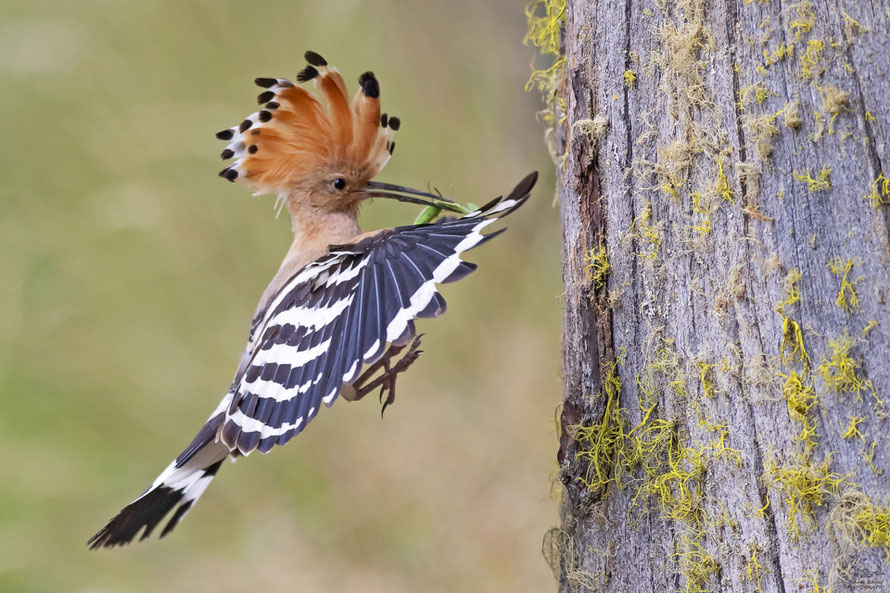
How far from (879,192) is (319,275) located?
3.37 ft

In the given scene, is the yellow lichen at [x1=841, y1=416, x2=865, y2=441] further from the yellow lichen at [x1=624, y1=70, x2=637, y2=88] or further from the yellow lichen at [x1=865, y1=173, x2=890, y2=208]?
the yellow lichen at [x1=624, y1=70, x2=637, y2=88]

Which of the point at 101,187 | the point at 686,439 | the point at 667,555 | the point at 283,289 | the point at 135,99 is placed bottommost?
the point at 667,555

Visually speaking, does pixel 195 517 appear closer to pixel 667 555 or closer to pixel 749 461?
pixel 667 555

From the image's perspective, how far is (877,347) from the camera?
1058mm

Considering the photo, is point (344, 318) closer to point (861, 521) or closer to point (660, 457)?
point (660, 457)

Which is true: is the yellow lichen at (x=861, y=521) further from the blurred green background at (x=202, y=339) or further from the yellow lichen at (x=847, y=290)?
the blurred green background at (x=202, y=339)

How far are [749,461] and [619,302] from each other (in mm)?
334

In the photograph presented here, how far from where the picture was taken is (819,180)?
3.62 ft

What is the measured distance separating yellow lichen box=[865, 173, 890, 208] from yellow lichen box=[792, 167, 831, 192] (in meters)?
0.05

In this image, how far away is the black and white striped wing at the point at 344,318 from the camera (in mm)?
1357

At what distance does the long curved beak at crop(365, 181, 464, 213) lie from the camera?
1.80 m

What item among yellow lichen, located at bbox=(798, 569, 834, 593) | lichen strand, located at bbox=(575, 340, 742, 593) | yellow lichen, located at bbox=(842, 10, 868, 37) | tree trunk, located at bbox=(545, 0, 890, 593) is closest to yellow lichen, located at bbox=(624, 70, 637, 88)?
tree trunk, located at bbox=(545, 0, 890, 593)

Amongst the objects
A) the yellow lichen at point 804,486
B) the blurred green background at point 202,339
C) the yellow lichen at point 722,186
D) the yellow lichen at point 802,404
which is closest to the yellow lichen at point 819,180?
the yellow lichen at point 722,186

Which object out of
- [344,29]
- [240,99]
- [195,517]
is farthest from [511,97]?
[195,517]
